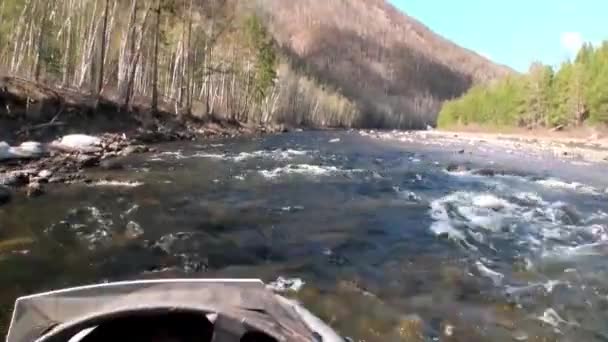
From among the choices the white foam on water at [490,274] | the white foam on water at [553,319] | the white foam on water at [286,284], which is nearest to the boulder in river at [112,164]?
the white foam on water at [286,284]

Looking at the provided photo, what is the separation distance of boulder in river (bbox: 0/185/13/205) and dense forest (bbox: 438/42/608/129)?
86067 millimetres

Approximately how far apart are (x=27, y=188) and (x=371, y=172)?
15784 millimetres

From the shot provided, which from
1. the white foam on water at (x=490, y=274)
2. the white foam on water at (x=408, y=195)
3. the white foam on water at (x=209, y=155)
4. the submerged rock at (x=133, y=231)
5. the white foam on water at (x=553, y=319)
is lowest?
the white foam on water at (x=209, y=155)

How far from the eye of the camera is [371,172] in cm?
2781

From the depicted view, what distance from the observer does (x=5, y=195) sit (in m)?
15.6

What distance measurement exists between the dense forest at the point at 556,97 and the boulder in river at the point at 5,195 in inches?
3388

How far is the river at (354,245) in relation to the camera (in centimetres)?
938

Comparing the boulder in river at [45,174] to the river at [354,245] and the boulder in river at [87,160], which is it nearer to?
the river at [354,245]

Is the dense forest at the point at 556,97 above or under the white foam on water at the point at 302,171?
above

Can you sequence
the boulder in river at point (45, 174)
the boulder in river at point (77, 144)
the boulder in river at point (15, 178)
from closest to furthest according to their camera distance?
the boulder in river at point (15, 178)
the boulder in river at point (45, 174)
the boulder in river at point (77, 144)

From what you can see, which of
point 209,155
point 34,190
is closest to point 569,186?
point 209,155

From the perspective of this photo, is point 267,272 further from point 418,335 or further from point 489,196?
point 489,196

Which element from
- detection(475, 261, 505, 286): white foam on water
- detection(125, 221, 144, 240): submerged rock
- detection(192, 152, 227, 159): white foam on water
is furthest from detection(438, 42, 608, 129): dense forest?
detection(125, 221, 144, 240): submerged rock

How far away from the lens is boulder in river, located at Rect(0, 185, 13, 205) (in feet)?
49.7
